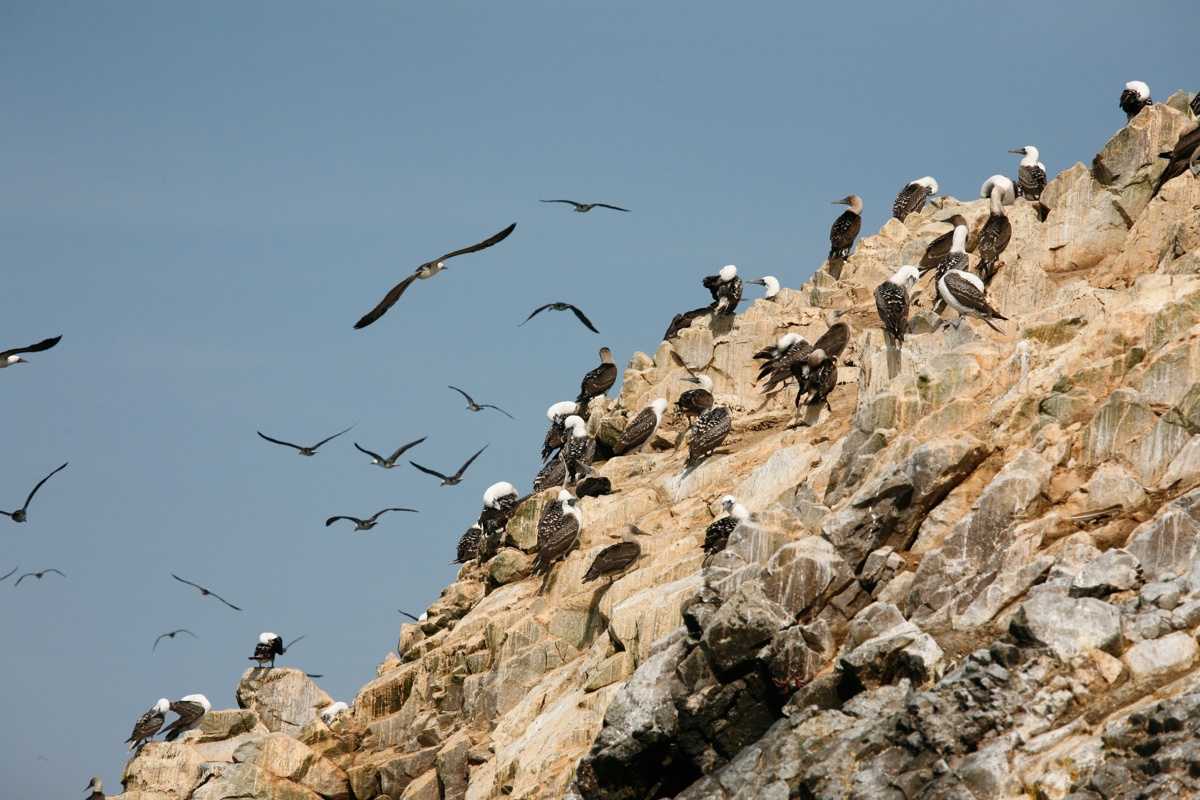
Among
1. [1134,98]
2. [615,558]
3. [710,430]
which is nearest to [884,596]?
[615,558]

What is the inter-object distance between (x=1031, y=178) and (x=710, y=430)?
26.7 ft

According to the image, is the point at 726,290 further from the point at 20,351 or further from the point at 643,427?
the point at 20,351

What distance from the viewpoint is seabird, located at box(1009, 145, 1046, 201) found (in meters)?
29.5

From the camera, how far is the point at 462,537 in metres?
35.4

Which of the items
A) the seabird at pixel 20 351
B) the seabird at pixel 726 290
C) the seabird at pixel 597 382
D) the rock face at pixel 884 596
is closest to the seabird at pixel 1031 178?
the rock face at pixel 884 596

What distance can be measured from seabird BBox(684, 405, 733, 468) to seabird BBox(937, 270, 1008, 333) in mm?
5309

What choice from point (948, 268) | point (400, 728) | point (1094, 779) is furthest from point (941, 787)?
point (400, 728)

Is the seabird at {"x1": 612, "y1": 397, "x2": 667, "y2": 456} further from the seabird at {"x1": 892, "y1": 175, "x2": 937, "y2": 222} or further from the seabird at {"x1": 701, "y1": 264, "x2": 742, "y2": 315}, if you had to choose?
the seabird at {"x1": 892, "y1": 175, "x2": 937, "y2": 222}

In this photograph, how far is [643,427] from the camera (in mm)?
30766

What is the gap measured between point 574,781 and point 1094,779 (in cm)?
812

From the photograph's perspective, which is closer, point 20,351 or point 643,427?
point 20,351

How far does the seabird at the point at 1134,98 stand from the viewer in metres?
30.6

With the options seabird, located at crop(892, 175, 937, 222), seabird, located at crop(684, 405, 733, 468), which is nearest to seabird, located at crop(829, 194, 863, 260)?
seabird, located at crop(892, 175, 937, 222)

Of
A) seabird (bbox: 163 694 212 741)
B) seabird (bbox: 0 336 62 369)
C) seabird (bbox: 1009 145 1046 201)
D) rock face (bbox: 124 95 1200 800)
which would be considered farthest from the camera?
seabird (bbox: 163 694 212 741)
